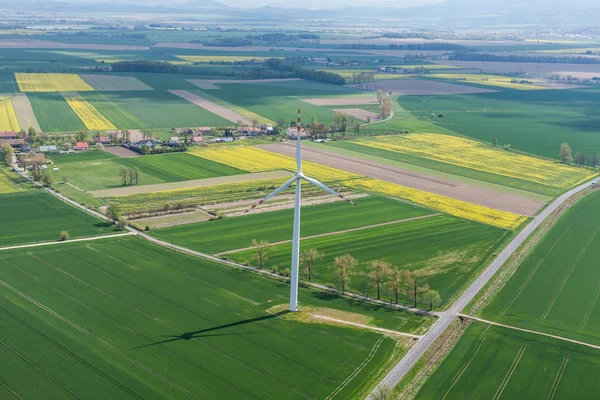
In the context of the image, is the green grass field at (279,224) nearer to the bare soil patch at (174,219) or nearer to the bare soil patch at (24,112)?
the bare soil patch at (174,219)

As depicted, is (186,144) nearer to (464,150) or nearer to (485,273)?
(464,150)

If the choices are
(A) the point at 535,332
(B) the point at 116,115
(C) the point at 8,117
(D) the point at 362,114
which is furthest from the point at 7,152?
(A) the point at 535,332

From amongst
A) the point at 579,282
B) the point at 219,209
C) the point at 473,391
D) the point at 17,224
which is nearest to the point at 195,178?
A: the point at 219,209

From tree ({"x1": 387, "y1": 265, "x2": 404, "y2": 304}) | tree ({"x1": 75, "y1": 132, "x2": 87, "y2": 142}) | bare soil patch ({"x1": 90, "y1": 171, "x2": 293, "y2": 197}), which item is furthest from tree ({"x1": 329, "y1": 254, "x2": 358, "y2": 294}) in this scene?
tree ({"x1": 75, "y1": 132, "x2": 87, "y2": 142})

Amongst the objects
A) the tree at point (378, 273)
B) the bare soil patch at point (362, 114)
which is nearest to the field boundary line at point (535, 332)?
the tree at point (378, 273)

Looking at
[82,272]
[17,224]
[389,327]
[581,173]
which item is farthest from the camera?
[581,173]
